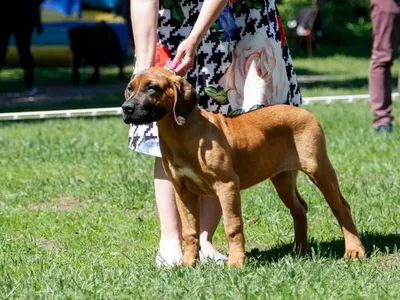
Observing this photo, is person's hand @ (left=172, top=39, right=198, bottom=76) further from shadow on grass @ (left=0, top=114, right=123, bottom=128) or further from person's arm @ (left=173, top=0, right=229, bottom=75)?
shadow on grass @ (left=0, top=114, right=123, bottom=128)

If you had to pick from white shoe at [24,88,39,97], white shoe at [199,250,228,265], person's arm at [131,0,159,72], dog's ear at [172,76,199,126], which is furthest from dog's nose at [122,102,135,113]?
white shoe at [24,88,39,97]

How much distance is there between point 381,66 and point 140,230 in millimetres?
4622

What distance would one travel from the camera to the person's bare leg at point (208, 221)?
16.8ft

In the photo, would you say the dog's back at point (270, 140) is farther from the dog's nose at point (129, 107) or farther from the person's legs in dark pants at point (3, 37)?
the person's legs in dark pants at point (3, 37)

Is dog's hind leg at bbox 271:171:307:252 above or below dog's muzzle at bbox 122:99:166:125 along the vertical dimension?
below

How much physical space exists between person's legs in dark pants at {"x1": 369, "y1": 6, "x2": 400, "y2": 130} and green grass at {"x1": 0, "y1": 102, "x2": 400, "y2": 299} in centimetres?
31

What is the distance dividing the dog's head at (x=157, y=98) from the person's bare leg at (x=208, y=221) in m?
1.00

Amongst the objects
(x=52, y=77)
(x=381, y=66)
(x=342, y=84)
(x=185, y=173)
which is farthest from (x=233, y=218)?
(x=52, y=77)

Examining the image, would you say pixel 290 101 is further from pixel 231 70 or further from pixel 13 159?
pixel 13 159

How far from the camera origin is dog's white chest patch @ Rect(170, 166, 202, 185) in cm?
445

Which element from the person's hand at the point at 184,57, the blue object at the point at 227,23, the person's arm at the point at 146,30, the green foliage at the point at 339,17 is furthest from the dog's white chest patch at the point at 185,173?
the green foliage at the point at 339,17

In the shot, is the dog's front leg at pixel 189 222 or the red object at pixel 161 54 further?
the red object at pixel 161 54

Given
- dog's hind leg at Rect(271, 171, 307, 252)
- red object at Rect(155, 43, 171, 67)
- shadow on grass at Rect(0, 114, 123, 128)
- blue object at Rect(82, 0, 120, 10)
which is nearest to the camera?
red object at Rect(155, 43, 171, 67)

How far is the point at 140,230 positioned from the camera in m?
5.83
